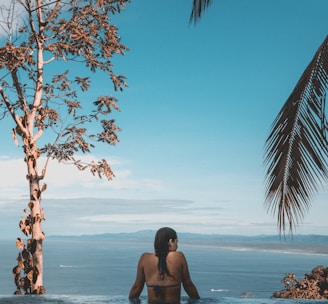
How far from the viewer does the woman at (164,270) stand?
5.64 meters

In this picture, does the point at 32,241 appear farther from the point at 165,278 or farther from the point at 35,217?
the point at 165,278

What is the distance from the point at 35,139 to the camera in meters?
14.4

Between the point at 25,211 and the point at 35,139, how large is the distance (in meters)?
1.92

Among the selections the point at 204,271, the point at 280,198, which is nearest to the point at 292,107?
the point at 280,198

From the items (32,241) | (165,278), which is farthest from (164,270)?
(32,241)

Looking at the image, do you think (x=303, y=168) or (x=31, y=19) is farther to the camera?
(x=31, y=19)

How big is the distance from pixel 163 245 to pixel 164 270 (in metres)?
0.28

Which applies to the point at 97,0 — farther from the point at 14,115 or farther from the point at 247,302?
the point at 247,302

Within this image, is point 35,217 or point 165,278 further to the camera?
point 35,217

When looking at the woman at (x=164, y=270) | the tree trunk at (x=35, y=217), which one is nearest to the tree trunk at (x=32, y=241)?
the tree trunk at (x=35, y=217)

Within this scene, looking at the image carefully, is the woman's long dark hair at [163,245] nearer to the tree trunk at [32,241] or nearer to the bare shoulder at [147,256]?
the bare shoulder at [147,256]

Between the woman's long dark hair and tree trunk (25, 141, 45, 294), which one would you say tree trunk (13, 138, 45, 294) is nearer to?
tree trunk (25, 141, 45, 294)

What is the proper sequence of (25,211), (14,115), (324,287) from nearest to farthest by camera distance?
(25,211), (14,115), (324,287)

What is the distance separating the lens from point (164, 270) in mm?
5699
